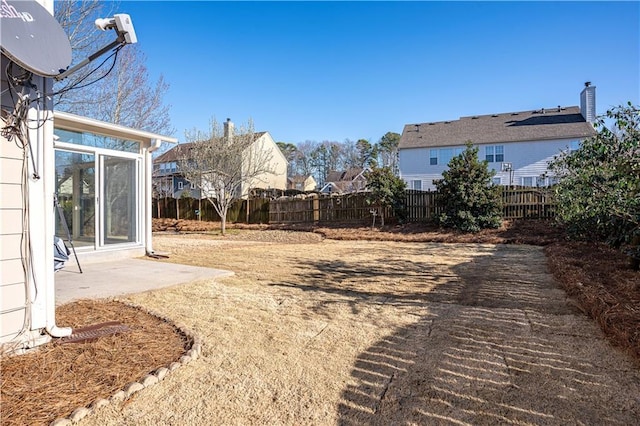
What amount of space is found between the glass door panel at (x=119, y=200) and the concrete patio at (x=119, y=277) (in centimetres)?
68

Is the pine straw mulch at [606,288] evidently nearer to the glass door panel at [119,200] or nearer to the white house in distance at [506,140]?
the glass door panel at [119,200]

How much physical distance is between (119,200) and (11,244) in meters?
4.93

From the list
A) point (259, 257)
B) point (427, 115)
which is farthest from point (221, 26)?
point (427, 115)

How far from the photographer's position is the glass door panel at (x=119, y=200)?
22.3 ft

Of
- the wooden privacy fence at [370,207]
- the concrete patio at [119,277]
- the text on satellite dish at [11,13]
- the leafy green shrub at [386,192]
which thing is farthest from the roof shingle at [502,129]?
the text on satellite dish at [11,13]

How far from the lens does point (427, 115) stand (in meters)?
25.3

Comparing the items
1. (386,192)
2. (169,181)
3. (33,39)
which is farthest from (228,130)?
(33,39)

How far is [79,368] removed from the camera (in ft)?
7.61

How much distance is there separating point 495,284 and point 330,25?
988 cm

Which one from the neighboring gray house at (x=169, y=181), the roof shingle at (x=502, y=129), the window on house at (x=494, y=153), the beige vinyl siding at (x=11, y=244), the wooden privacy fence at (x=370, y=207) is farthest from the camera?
the neighboring gray house at (x=169, y=181)

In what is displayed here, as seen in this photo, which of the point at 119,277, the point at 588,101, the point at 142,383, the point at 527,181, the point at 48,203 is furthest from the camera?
the point at 527,181

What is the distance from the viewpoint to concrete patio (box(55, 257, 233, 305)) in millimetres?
4305

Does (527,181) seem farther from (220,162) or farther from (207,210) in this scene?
(207,210)

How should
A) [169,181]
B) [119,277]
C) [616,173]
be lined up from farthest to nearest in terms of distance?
[169,181] < [119,277] < [616,173]
